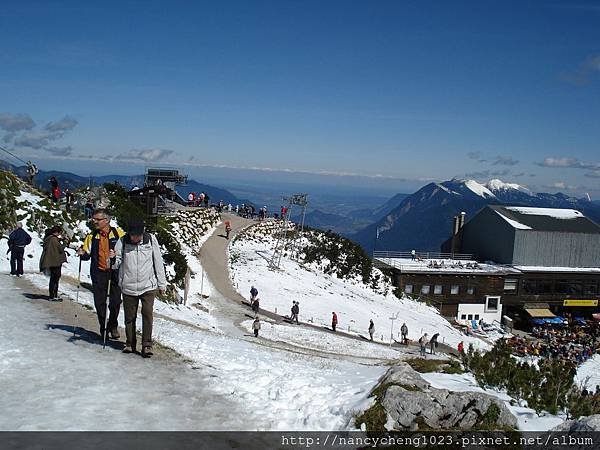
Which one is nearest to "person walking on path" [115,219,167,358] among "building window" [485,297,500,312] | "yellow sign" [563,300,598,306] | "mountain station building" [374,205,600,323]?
"mountain station building" [374,205,600,323]

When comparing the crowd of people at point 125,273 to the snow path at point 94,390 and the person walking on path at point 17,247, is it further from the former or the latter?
the person walking on path at point 17,247

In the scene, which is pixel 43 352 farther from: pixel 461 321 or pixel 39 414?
pixel 461 321

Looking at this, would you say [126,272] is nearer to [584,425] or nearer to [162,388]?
[162,388]

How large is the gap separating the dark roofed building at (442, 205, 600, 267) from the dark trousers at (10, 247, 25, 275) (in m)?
53.4

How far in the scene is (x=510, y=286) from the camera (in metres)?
55.5

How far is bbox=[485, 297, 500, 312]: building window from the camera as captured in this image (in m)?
54.9

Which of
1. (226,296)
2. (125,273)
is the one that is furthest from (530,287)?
(125,273)

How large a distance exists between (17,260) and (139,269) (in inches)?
375

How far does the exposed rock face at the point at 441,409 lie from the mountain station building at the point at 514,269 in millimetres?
44826

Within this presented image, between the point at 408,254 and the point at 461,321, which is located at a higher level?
the point at 408,254

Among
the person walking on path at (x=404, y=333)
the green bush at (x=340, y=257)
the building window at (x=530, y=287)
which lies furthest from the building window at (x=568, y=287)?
the person walking on path at (x=404, y=333)

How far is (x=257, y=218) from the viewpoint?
60781mm

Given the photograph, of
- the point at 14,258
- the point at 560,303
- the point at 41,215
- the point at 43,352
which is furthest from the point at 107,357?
the point at 560,303

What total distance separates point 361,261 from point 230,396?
3962cm
